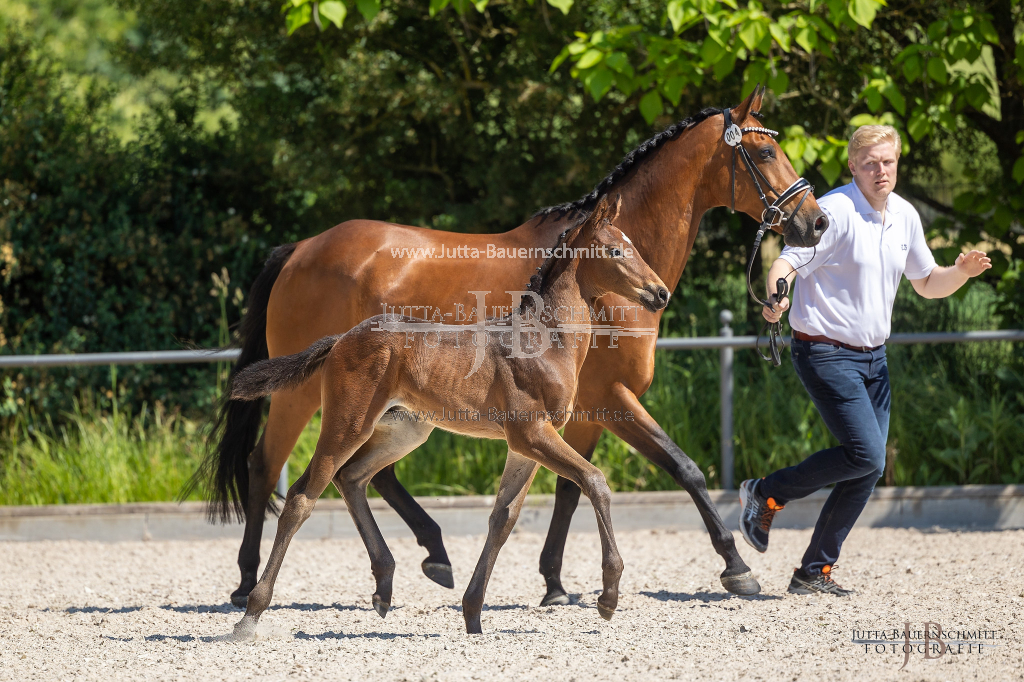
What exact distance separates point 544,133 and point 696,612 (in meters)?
5.05

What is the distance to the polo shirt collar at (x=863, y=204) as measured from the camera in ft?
14.2

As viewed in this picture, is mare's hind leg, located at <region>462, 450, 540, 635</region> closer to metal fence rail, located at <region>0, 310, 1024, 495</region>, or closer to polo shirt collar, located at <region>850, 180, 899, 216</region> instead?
polo shirt collar, located at <region>850, 180, 899, 216</region>

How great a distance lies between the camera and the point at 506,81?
7.93 m

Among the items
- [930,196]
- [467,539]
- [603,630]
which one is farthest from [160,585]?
[930,196]

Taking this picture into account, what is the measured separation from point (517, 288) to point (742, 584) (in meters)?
1.80

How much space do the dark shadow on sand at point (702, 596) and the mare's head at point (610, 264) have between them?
1678mm

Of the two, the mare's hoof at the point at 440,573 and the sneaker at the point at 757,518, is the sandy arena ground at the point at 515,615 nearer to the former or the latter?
the mare's hoof at the point at 440,573

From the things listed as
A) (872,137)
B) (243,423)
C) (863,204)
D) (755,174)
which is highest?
(872,137)

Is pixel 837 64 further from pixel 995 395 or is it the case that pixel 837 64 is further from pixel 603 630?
pixel 603 630

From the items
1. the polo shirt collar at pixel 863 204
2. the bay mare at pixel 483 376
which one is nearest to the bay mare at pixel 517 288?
the polo shirt collar at pixel 863 204

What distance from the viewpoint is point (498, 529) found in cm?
394

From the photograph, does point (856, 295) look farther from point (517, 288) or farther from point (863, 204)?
point (517, 288)

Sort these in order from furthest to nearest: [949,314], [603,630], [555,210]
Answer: [949,314] < [555,210] < [603,630]

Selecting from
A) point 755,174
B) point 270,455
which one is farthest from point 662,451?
point 270,455
